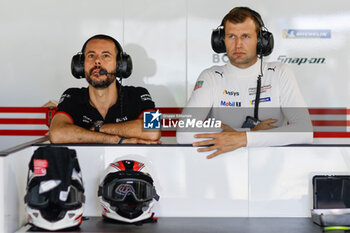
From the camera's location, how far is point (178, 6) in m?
4.81

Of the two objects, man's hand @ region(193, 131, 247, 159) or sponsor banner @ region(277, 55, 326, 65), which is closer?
man's hand @ region(193, 131, 247, 159)

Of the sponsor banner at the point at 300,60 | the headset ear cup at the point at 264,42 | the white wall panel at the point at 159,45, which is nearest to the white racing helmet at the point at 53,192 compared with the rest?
the headset ear cup at the point at 264,42

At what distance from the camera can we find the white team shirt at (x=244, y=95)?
11.4ft

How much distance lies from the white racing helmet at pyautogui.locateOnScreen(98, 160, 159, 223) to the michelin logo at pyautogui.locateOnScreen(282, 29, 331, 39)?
245 cm

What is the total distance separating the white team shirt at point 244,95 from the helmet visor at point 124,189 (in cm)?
78

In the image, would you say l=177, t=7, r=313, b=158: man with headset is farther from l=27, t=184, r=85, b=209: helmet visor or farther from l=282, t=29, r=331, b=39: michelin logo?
l=282, t=29, r=331, b=39: michelin logo

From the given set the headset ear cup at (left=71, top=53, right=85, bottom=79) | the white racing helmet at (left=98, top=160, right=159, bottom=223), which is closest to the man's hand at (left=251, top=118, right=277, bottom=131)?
the white racing helmet at (left=98, top=160, right=159, bottom=223)

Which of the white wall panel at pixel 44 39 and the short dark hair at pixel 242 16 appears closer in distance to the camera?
the short dark hair at pixel 242 16

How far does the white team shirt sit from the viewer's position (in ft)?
11.4

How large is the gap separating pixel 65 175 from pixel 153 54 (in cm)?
234

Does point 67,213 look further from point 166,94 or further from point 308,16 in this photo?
point 308,16

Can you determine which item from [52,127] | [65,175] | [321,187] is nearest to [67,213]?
[65,175]

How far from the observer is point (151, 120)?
11.7 ft

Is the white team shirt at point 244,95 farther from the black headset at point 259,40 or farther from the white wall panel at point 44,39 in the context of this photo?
the white wall panel at point 44,39
